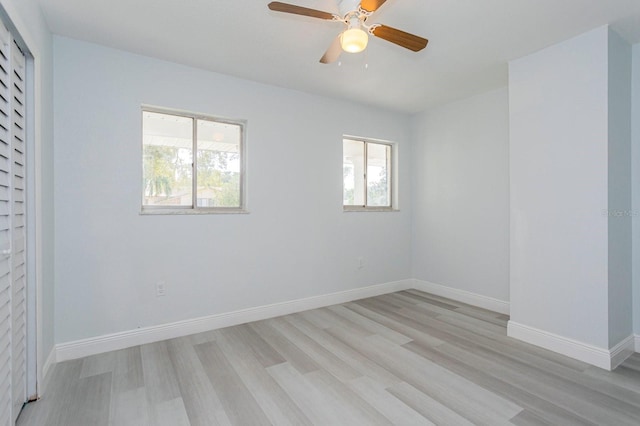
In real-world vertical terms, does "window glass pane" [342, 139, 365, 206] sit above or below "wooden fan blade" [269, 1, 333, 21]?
below

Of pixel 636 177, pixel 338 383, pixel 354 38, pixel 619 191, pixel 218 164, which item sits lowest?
pixel 338 383

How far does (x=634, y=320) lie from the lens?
2.67 metres

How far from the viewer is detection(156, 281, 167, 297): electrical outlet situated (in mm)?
2865

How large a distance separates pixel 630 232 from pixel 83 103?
4730mm

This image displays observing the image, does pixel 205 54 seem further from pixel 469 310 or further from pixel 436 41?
pixel 469 310

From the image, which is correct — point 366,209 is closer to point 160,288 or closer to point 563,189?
point 563,189

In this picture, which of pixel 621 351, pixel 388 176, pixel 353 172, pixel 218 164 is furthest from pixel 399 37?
pixel 621 351

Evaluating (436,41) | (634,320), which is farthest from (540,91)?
(634,320)

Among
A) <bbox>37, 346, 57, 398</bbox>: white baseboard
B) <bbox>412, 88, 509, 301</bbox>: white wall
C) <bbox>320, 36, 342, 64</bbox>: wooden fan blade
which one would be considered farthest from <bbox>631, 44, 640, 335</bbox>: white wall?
<bbox>37, 346, 57, 398</bbox>: white baseboard

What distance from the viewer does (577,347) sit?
2506mm

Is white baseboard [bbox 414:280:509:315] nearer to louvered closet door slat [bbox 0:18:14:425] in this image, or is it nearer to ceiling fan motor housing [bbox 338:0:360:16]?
ceiling fan motor housing [bbox 338:0:360:16]

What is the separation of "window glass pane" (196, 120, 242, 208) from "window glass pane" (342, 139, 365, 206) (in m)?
1.48

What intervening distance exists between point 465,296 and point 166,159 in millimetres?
3853

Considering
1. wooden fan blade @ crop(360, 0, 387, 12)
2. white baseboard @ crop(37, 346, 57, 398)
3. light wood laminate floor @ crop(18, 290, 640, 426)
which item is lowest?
light wood laminate floor @ crop(18, 290, 640, 426)
